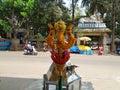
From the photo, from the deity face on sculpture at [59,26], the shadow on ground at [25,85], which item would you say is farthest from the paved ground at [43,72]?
the deity face on sculpture at [59,26]

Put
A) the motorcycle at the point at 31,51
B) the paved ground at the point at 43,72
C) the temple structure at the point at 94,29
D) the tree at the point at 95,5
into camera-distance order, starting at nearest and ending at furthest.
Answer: the paved ground at the point at 43,72 → the motorcycle at the point at 31,51 → the tree at the point at 95,5 → the temple structure at the point at 94,29

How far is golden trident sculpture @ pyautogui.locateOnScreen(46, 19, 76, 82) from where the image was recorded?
2744 mm

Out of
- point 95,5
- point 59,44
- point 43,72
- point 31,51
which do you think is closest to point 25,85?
point 59,44

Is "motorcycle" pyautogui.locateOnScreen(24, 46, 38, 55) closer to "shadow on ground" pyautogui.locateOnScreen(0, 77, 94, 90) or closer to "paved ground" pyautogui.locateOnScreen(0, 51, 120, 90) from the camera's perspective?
"paved ground" pyautogui.locateOnScreen(0, 51, 120, 90)

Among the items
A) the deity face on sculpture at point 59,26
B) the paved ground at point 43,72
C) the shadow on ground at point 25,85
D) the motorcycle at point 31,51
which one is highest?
the deity face on sculpture at point 59,26

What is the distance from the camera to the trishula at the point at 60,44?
2740 mm

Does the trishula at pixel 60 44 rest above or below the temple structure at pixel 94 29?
above

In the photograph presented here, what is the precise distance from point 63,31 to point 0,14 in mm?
29995

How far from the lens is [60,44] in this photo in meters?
2.74

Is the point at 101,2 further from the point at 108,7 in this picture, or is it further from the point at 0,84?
the point at 0,84

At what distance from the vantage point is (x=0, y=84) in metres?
4.29

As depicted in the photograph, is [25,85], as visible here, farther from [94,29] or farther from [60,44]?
[94,29]

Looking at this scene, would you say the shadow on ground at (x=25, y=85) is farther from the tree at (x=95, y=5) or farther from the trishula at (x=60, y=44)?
the tree at (x=95, y=5)

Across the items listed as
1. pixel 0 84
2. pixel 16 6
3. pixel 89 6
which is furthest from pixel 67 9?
pixel 0 84
